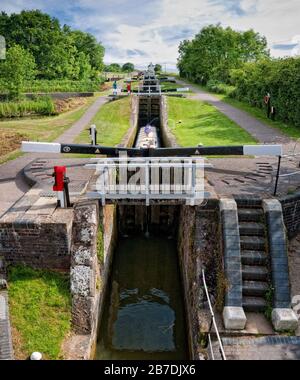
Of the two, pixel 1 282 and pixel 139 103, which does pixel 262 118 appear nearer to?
pixel 139 103

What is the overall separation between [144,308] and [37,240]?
3.58 meters

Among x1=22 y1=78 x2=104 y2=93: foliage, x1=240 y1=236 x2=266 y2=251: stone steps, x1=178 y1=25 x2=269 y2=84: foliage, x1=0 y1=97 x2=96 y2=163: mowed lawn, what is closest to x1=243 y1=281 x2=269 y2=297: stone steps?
x1=240 y1=236 x2=266 y2=251: stone steps

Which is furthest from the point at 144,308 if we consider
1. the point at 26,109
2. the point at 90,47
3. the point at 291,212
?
the point at 90,47

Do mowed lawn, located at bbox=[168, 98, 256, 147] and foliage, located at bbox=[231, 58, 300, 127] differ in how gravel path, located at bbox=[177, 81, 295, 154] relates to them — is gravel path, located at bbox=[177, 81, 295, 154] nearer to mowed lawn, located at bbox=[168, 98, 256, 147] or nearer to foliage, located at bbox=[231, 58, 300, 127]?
mowed lawn, located at bbox=[168, 98, 256, 147]

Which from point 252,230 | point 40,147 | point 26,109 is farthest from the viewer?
point 26,109

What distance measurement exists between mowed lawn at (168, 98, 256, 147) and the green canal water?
6058mm

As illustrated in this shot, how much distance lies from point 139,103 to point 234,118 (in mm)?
10040

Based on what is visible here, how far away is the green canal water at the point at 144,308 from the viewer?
8047 mm

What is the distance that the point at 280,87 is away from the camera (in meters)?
20.1

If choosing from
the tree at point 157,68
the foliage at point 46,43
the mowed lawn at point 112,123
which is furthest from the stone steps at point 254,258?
the tree at point 157,68

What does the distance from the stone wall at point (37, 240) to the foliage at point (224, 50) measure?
129 feet

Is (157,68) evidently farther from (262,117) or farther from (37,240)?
(37,240)

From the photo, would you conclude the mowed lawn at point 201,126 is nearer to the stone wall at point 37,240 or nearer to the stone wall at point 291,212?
the stone wall at point 291,212
